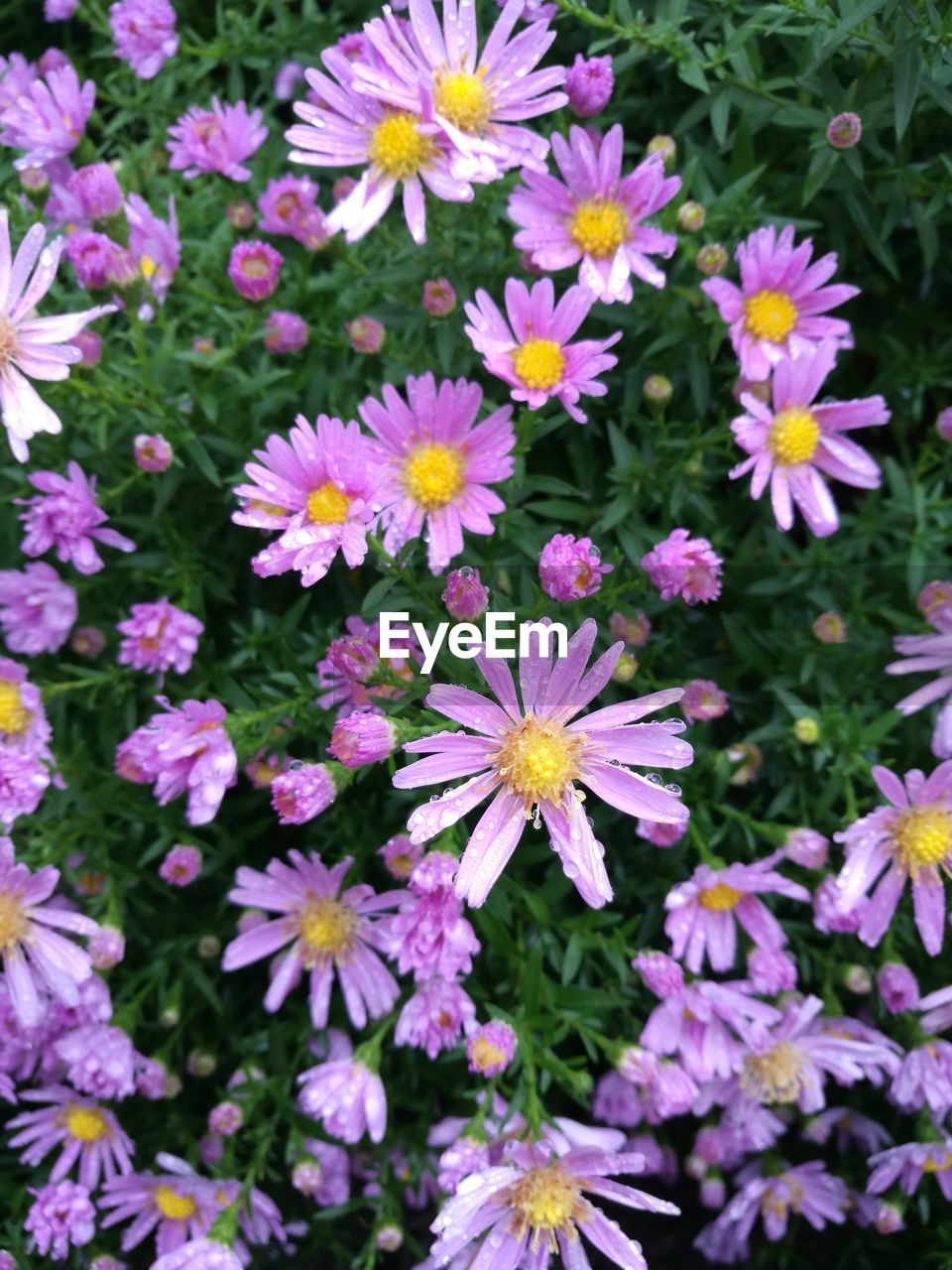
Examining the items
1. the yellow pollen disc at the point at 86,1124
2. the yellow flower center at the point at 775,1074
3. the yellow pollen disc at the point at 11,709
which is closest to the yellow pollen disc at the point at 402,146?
the yellow pollen disc at the point at 11,709

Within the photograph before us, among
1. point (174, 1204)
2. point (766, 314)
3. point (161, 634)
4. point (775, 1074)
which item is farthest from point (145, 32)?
point (775, 1074)

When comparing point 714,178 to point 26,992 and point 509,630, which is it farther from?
point 26,992

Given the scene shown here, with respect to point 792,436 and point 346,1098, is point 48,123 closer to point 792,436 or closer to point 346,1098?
point 792,436

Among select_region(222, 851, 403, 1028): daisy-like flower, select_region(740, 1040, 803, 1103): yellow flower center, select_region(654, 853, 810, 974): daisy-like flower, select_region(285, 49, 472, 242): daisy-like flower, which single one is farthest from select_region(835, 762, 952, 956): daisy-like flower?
select_region(285, 49, 472, 242): daisy-like flower

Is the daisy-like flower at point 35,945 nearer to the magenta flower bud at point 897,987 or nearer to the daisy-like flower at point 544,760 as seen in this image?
the daisy-like flower at point 544,760

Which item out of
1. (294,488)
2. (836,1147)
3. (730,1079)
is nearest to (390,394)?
(294,488)

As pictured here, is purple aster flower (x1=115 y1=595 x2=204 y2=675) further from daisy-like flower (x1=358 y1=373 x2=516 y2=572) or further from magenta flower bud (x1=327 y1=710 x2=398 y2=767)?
magenta flower bud (x1=327 y1=710 x2=398 y2=767)
